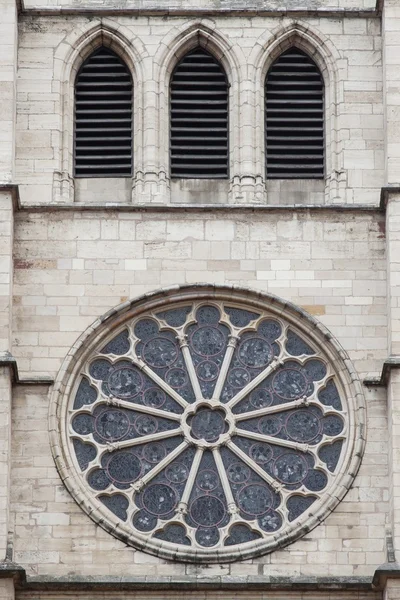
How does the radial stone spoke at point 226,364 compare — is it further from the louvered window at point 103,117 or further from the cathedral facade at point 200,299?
the louvered window at point 103,117

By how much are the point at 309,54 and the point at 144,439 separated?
5350 millimetres

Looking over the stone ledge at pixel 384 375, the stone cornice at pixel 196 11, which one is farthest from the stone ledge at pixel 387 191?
the stone cornice at pixel 196 11

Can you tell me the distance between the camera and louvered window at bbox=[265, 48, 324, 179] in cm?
3431

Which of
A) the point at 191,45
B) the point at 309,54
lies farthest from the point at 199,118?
the point at 309,54

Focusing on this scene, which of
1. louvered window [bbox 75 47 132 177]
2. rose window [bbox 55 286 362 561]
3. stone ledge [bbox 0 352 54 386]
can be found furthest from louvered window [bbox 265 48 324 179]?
stone ledge [bbox 0 352 54 386]

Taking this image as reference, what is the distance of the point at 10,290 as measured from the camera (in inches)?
1286

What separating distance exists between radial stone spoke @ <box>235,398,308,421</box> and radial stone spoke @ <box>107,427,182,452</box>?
73 centimetres

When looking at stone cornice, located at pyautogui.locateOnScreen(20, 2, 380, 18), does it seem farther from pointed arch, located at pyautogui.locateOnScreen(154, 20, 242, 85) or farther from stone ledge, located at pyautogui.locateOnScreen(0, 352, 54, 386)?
stone ledge, located at pyautogui.locateOnScreen(0, 352, 54, 386)

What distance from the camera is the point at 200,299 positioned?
109 ft

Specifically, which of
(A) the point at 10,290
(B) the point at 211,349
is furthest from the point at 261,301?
(A) the point at 10,290

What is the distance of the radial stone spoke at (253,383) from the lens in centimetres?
3281

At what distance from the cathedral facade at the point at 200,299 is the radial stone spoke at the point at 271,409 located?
3cm

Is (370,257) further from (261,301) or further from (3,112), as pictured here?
(3,112)

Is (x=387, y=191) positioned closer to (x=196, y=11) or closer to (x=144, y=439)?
(x=196, y=11)
